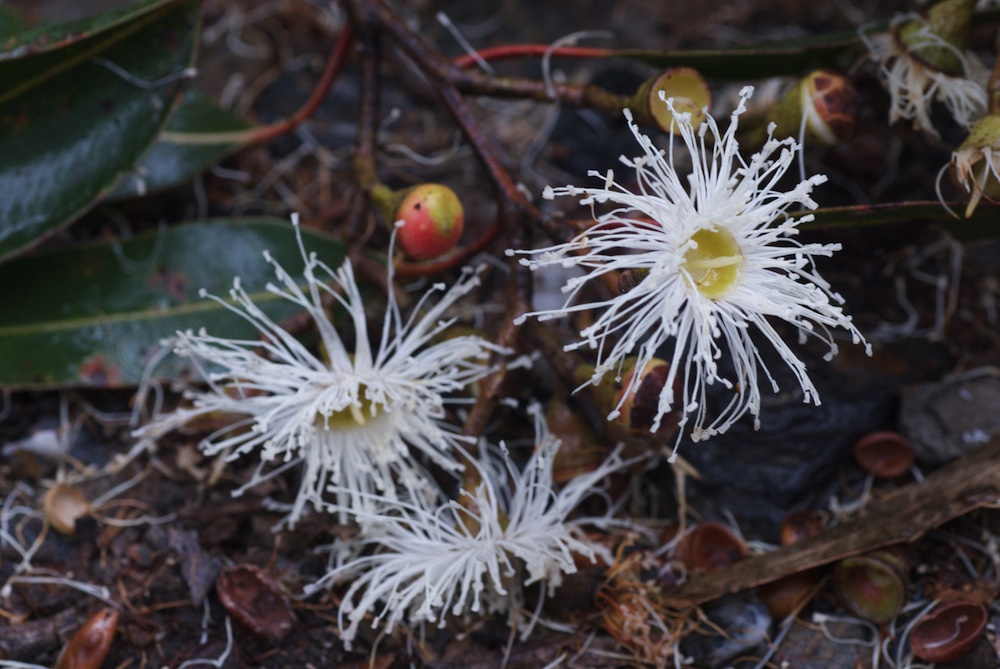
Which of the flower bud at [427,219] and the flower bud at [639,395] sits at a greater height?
the flower bud at [427,219]

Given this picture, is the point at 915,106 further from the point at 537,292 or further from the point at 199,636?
the point at 199,636

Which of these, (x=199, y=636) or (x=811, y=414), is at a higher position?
(x=811, y=414)

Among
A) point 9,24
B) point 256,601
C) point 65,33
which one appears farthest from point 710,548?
point 9,24

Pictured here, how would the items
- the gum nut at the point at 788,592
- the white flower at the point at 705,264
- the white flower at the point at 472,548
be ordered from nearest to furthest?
the white flower at the point at 705,264
the white flower at the point at 472,548
the gum nut at the point at 788,592

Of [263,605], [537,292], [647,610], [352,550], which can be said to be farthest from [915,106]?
[263,605]

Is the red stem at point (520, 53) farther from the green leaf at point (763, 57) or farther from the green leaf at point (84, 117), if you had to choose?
the green leaf at point (84, 117)

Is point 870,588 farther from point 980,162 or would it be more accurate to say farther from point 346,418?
point 346,418

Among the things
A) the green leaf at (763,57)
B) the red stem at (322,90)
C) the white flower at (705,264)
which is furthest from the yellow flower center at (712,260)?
Result: the red stem at (322,90)
